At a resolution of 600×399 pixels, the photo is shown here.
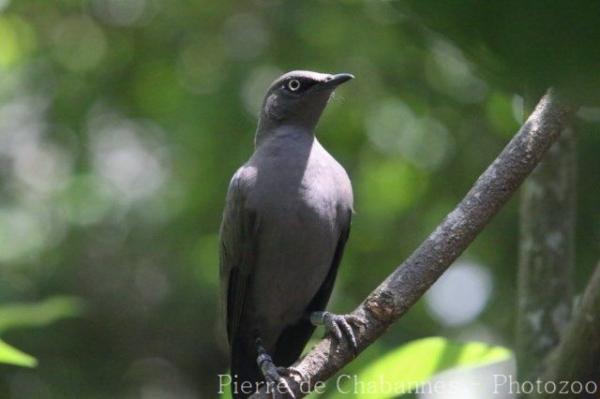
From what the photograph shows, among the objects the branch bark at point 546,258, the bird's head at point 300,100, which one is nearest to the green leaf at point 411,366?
the branch bark at point 546,258

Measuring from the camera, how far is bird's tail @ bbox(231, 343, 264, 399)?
15.8 ft

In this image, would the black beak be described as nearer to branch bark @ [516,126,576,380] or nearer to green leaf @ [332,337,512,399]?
branch bark @ [516,126,576,380]

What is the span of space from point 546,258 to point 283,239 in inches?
51.6

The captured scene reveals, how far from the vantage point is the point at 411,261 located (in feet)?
9.94

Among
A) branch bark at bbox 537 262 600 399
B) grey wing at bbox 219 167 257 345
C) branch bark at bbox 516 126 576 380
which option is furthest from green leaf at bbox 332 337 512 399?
branch bark at bbox 537 262 600 399

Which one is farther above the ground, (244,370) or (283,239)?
(283,239)

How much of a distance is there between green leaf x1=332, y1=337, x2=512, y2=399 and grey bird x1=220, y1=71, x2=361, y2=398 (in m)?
0.94

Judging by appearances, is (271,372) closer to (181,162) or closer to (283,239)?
(283,239)

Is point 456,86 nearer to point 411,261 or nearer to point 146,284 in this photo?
point 146,284

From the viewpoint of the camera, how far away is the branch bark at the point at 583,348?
1.54 meters

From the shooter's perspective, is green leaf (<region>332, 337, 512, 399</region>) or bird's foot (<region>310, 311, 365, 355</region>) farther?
green leaf (<region>332, 337, 512, 399</region>)

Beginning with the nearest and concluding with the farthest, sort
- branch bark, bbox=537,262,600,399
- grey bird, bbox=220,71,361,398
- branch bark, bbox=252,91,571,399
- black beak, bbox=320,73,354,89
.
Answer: branch bark, bbox=537,262,600,399 → branch bark, bbox=252,91,571,399 → grey bird, bbox=220,71,361,398 → black beak, bbox=320,73,354,89

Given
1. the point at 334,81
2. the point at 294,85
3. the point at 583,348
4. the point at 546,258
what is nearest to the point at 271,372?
the point at 546,258

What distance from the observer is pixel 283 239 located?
4.45 m
